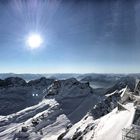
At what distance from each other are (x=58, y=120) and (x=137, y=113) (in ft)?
326

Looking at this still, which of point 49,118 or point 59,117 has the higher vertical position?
point 49,118

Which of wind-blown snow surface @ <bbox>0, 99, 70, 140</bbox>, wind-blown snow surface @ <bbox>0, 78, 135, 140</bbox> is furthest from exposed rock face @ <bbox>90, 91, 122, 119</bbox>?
wind-blown snow surface @ <bbox>0, 99, 70, 140</bbox>

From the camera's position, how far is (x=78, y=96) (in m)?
193

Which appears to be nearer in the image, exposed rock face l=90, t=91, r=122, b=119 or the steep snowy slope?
exposed rock face l=90, t=91, r=122, b=119

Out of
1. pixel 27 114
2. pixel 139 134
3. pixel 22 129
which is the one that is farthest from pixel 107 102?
pixel 139 134

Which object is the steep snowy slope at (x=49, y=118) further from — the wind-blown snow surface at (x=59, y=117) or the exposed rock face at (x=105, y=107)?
the exposed rock face at (x=105, y=107)

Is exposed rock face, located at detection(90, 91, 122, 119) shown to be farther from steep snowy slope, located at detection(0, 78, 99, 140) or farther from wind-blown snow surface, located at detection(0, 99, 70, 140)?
wind-blown snow surface, located at detection(0, 99, 70, 140)

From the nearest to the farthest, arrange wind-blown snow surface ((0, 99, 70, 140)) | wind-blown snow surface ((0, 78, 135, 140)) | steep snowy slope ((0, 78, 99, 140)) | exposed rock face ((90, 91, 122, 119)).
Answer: wind-blown snow surface ((0, 78, 135, 140)), exposed rock face ((90, 91, 122, 119)), wind-blown snow surface ((0, 99, 70, 140)), steep snowy slope ((0, 78, 99, 140))

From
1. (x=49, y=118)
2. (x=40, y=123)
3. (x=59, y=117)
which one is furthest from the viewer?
(x=59, y=117)

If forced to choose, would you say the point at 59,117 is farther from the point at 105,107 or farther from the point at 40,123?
the point at 105,107

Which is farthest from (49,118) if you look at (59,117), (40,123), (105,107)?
(105,107)

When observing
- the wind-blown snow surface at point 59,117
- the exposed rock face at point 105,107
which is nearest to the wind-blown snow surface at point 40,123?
the wind-blown snow surface at point 59,117

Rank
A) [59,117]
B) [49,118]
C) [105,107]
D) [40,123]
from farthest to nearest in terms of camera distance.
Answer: [59,117]
[49,118]
[40,123]
[105,107]

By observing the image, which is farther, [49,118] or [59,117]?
[59,117]
